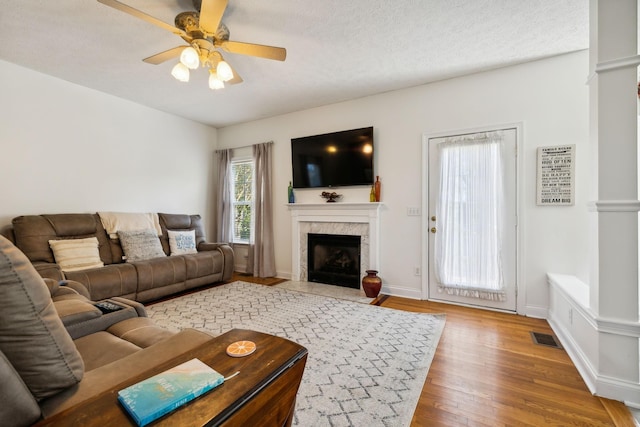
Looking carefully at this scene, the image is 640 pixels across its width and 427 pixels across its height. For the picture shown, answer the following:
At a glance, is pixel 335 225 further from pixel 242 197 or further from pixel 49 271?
pixel 49 271

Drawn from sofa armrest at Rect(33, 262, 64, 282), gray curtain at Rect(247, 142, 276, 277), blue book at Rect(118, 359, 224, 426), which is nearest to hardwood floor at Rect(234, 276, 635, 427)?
blue book at Rect(118, 359, 224, 426)

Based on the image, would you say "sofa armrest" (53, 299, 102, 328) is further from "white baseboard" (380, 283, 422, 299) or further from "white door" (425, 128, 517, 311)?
"white door" (425, 128, 517, 311)

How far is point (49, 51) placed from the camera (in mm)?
2891

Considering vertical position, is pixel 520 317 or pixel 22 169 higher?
pixel 22 169

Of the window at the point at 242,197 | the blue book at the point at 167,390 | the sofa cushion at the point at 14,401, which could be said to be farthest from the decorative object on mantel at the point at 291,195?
the sofa cushion at the point at 14,401

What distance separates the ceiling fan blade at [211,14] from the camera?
1786 millimetres

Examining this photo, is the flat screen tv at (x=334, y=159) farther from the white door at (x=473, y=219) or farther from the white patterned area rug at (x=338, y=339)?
the white patterned area rug at (x=338, y=339)

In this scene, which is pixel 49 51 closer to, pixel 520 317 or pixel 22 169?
pixel 22 169

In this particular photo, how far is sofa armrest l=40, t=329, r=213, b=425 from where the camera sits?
2.76ft

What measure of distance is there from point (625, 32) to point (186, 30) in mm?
2969

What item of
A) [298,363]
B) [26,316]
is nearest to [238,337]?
[298,363]

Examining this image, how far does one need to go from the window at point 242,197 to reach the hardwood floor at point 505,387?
3.80 meters

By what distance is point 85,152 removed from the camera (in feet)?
12.4

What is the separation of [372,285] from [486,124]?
92.6 inches
